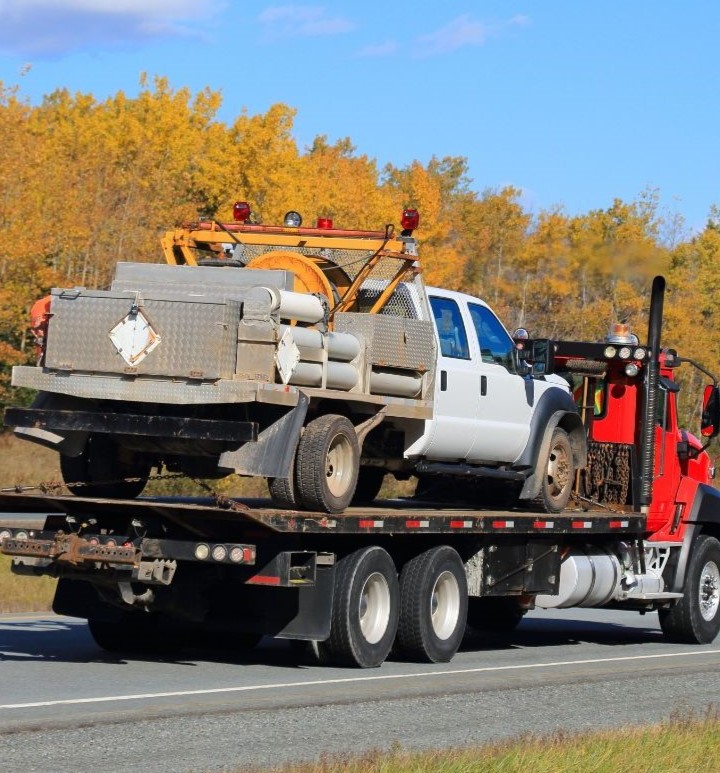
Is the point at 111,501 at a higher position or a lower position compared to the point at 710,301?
lower

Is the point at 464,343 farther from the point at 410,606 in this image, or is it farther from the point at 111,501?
the point at 111,501

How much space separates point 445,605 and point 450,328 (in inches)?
97.0

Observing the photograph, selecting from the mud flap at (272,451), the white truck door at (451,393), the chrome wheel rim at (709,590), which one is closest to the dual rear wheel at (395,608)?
the white truck door at (451,393)

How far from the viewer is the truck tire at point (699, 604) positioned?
55.9 ft

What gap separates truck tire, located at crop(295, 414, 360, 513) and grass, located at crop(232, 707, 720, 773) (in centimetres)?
325

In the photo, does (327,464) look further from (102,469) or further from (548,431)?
(548,431)

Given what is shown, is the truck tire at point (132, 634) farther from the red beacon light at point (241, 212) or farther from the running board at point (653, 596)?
the running board at point (653, 596)

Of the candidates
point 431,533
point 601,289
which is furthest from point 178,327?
point 601,289

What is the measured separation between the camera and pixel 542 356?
15.4m

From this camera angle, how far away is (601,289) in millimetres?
31812

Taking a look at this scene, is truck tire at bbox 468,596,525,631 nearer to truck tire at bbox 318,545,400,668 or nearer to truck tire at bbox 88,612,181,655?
truck tire at bbox 318,545,400,668

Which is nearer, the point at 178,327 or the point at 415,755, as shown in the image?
the point at 415,755

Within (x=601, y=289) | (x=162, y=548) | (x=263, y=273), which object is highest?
(x=601, y=289)

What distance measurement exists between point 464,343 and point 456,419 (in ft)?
2.46
